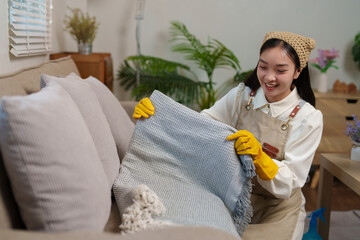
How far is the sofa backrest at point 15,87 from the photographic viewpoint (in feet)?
3.17

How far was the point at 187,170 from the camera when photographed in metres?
1.43

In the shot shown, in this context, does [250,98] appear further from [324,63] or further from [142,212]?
[324,63]

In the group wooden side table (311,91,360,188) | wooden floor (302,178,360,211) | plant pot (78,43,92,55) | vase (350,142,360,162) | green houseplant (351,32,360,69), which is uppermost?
green houseplant (351,32,360,69)

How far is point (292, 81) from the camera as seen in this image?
182 cm

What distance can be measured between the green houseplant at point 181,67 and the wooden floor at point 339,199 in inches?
44.9

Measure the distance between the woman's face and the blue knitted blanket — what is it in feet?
1.24

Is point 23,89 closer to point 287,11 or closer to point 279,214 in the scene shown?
point 279,214

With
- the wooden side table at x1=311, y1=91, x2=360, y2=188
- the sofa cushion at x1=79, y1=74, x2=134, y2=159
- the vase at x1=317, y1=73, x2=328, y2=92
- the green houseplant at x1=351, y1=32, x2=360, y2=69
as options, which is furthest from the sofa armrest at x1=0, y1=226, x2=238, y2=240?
the green houseplant at x1=351, y1=32, x2=360, y2=69

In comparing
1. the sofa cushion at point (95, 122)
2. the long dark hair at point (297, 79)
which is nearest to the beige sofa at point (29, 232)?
the sofa cushion at point (95, 122)

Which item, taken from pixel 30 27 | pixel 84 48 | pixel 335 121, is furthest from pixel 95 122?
pixel 335 121

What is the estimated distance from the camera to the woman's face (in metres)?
1.67

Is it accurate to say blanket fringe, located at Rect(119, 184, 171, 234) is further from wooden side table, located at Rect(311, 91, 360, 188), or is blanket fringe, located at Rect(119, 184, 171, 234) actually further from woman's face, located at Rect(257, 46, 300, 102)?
wooden side table, located at Rect(311, 91, 360, 188)

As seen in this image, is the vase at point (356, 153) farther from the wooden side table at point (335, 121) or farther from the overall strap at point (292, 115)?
the wooden side table at point (335, 121)

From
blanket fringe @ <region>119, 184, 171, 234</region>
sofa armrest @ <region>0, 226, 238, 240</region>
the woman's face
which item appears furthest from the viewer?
the woman's face
